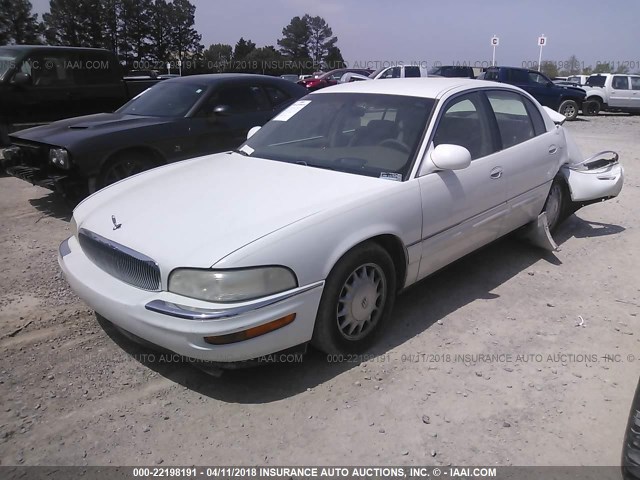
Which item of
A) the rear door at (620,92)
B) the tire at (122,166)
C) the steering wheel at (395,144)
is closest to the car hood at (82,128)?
the tire at (122,166)

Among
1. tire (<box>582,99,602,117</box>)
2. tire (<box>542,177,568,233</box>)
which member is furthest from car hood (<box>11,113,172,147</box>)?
tire (<box>582,99,602,117</box>)

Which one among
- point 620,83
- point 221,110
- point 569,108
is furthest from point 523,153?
point 620,83

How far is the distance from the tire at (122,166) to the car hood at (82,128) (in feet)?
0.99

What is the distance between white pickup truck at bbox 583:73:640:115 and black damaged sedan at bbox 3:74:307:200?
53.1 ft

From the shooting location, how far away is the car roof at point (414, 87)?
3.56 m

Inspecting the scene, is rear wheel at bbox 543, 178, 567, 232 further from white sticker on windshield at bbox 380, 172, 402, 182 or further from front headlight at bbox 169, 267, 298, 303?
front headlight at bbox 169, 267, 298, 303

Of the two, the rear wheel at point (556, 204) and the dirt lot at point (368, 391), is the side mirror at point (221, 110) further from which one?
the rear wheel at point (556, 204)

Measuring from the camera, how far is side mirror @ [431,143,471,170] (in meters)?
3.09

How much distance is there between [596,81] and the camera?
1970cm

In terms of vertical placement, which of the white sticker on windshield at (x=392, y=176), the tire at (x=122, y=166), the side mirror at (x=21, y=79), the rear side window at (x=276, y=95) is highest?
the side mirror at (x=21, y=79)

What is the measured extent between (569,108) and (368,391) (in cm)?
1726

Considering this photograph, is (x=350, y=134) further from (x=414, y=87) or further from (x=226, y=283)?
(x=226, y=283)

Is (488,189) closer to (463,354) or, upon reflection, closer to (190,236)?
(463,354)

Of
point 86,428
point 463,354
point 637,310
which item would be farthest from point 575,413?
point 86,428
